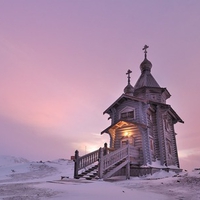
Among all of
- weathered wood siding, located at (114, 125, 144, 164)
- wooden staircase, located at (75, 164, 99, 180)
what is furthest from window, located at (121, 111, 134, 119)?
wooden staircase, located at (75, 164, 99, 180)

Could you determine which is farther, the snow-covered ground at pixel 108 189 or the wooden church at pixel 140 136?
the wooden church at pixel 140 136

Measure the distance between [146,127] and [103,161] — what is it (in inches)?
254

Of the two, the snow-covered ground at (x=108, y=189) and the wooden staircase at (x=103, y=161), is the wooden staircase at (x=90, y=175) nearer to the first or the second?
the wooden staircase at (x=103, y=161)

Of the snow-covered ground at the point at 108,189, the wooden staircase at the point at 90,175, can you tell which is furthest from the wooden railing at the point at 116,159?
the snow-covered ground at the point at 108,189

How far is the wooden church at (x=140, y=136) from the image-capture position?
1598 centimetres

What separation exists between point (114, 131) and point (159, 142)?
4864mm

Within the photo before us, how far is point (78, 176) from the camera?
1362 cm

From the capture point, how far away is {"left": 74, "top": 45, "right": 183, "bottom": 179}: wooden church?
1598cm

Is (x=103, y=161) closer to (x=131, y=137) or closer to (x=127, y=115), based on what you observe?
(x=131, y=137)

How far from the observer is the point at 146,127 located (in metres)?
17.9

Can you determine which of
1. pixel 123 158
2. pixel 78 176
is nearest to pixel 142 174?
pixel 123 158

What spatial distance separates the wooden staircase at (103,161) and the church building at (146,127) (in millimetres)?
1476

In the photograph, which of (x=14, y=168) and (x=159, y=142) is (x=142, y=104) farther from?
(x=14, y=168)

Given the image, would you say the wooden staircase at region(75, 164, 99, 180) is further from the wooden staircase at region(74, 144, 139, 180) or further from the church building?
the church building
